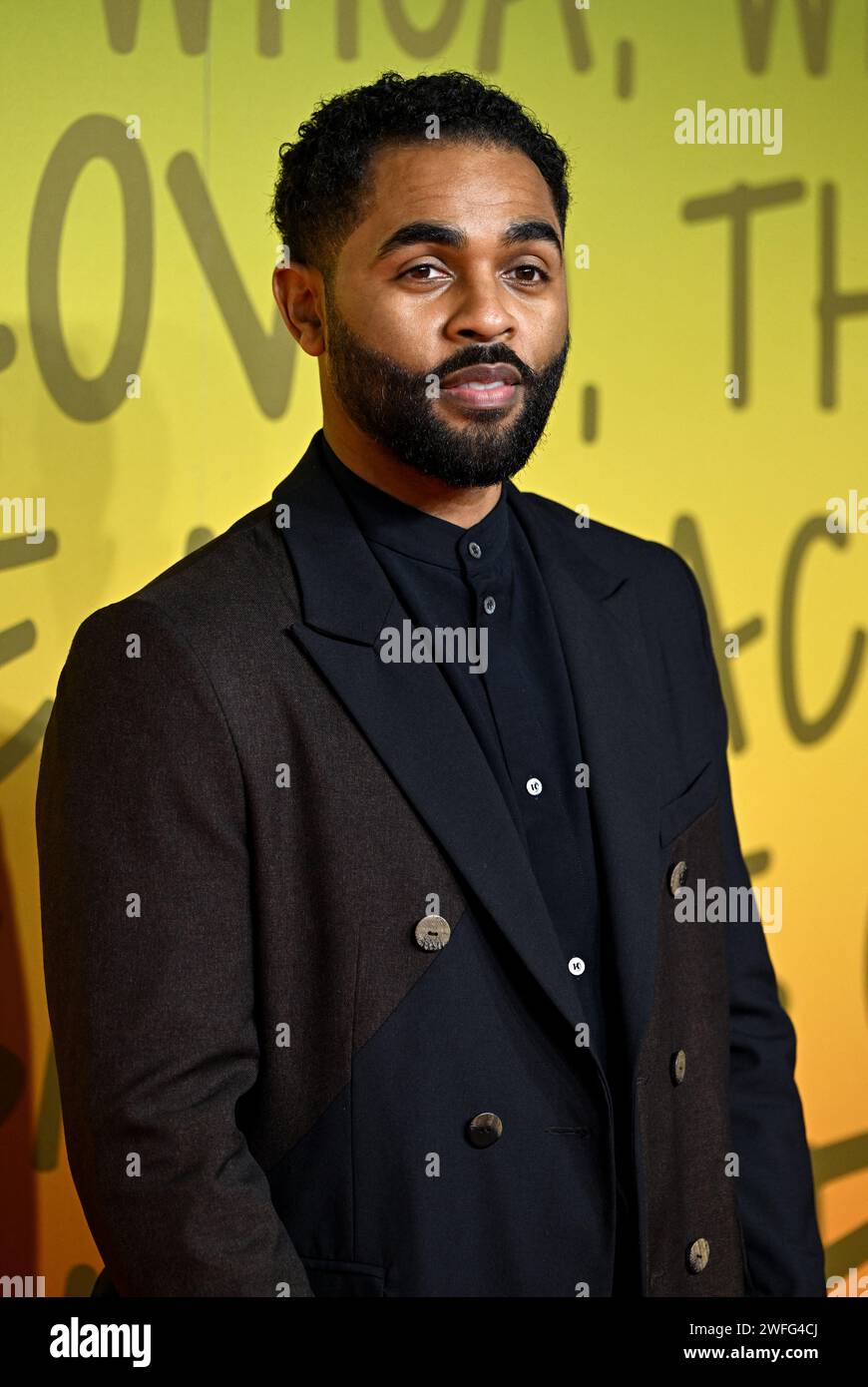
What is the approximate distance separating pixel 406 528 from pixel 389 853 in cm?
30

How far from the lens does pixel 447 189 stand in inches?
50.3

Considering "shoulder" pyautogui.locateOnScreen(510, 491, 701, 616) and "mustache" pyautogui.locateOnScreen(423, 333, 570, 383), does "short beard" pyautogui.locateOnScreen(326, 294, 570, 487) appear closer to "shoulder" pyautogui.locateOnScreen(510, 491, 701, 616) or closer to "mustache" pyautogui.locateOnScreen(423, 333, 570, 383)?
"mustache" pyautogui.locateOnScreen(423, 333, 570, 383)

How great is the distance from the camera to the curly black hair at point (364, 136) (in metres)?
1.31

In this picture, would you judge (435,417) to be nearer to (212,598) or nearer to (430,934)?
(212,598)

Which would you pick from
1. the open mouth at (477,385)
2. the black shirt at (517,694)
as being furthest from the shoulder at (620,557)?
the open mouth at (477,385)

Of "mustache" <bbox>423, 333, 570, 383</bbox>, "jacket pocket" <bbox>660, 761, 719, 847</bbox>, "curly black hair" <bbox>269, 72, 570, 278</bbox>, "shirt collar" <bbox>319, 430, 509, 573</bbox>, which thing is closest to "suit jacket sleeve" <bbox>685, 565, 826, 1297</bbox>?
"jacket pocket" <bbox>660, 761, 719, 847</bbox>

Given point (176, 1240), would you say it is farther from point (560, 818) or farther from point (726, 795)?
point (726, 795)

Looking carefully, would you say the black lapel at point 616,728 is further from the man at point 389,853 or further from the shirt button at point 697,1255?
the shirt button at point 697,1255

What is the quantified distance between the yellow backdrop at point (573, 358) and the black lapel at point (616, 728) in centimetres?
44

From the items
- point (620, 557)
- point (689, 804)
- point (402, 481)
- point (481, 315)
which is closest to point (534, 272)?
point (481, 315)

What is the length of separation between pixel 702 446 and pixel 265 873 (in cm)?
99

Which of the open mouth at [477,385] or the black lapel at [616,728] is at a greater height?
the open mouth at [477,385]

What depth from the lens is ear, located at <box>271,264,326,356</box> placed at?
1.36 metres
